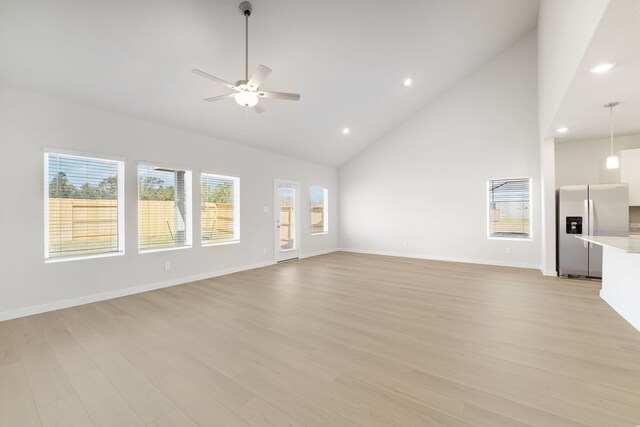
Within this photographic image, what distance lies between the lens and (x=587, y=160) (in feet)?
16.9

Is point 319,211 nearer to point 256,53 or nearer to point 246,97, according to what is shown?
point 256,53

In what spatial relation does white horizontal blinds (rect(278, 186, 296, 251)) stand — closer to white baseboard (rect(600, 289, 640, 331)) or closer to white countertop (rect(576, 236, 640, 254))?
white countertop (rect(576, 236, 640, 254))

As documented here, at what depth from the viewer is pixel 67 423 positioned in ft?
5.18

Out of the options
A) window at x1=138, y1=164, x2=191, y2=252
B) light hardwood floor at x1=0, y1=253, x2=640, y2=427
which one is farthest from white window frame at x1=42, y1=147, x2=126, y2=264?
light hardwood floor at x1=0, y1=253, x2=640, y2=427

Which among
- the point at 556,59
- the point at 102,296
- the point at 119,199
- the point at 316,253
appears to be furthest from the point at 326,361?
the point at 316,253

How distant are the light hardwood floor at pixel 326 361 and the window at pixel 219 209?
160 cm

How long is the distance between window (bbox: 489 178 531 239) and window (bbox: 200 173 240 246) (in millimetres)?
5866

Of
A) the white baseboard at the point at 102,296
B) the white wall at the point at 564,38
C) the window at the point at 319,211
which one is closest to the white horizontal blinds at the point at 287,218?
the window at the point at 319,211

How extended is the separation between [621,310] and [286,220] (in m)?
5.99

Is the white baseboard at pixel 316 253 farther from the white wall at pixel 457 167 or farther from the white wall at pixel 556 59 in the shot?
the white wall at pixel 556 59

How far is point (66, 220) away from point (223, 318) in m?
2.68

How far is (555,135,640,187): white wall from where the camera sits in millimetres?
4852

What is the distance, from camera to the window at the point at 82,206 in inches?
137

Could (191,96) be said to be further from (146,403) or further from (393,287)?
(393,287)
